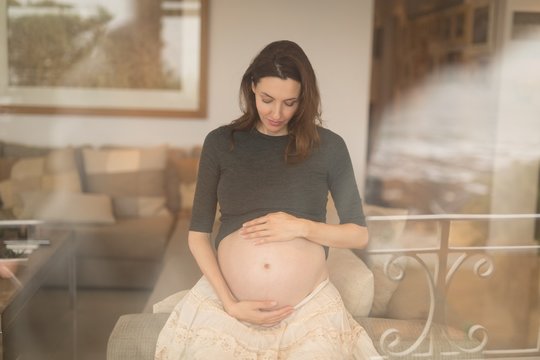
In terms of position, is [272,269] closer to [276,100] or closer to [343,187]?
[343,187]

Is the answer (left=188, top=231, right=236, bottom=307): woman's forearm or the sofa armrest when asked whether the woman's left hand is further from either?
the sofa armrest

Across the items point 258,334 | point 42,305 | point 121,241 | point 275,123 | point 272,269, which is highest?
point 275,123

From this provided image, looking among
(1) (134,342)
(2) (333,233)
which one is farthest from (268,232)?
(1) (134,342)

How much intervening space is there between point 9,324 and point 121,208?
2.44 feet

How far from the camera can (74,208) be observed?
2.55 m

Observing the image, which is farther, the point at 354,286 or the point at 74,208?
the point at 74,208

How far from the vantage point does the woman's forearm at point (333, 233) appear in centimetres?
134

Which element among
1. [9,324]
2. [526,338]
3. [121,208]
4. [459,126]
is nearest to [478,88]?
[459,126]

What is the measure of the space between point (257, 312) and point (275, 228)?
18cm

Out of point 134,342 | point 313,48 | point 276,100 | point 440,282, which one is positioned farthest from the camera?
point 440,282

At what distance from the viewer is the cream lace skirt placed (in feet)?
4.31

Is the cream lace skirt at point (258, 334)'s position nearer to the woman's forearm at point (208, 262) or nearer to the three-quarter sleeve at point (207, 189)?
the woman's forearm at point (208, 262)

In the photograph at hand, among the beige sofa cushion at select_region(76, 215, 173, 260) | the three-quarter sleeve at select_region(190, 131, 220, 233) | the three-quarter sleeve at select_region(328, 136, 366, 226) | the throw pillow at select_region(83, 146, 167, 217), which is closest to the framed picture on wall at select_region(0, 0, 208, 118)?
the throw pillow at select_region(83, 146, 167, 217)

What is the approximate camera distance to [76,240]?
8.30 feet
